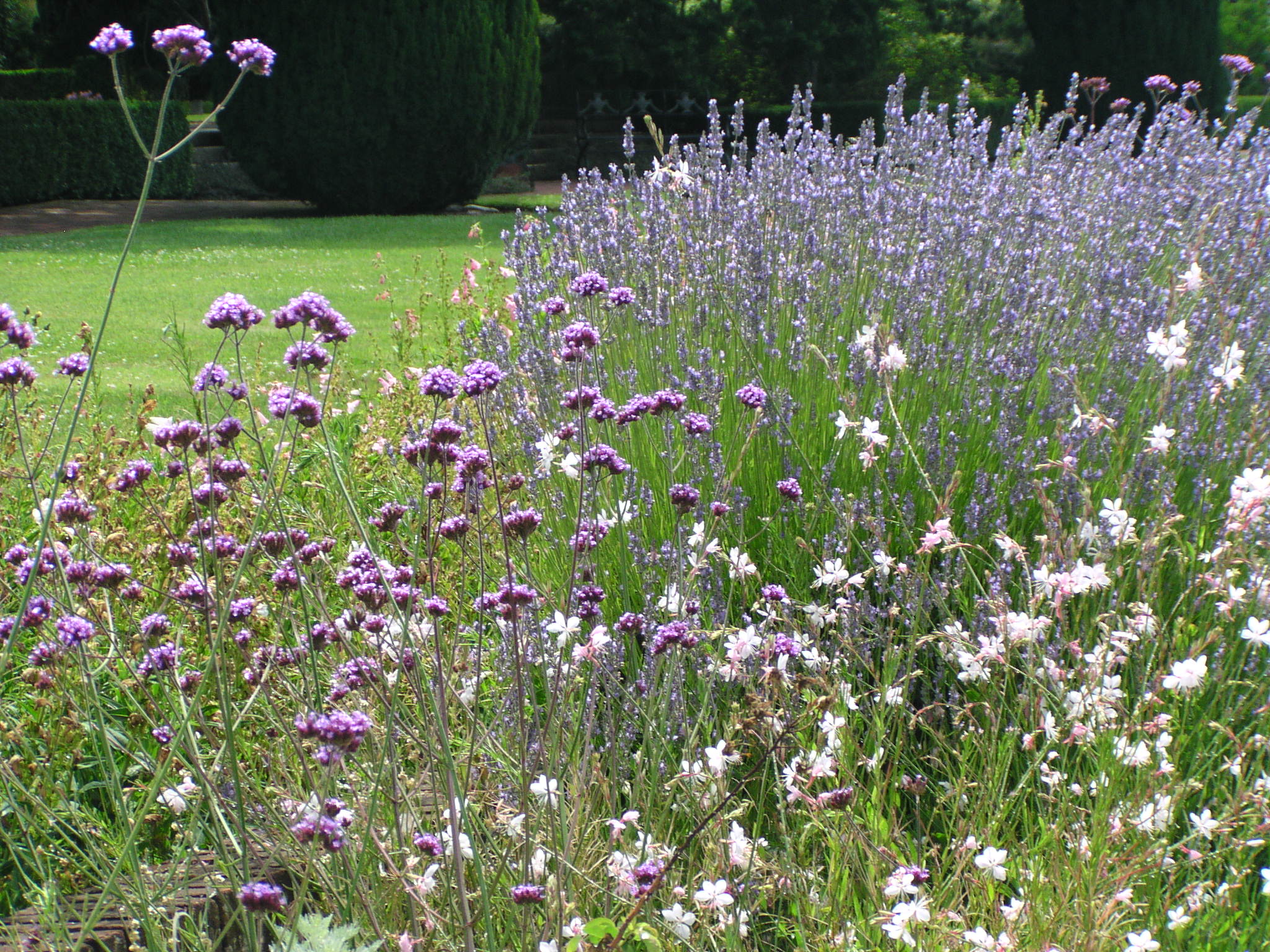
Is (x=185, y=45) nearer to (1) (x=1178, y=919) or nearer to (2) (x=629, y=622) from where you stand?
(2) (x=629, y=622)

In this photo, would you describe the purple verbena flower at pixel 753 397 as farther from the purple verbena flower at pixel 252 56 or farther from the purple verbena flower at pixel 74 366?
the purple verbena flower at pixel 74 366

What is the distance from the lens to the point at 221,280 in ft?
33.0

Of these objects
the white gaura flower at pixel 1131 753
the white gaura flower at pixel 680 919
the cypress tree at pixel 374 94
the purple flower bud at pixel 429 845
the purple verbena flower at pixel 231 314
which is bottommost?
the white gaura flower at pixel 680 919

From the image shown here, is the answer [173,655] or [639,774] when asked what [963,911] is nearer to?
[639,774]

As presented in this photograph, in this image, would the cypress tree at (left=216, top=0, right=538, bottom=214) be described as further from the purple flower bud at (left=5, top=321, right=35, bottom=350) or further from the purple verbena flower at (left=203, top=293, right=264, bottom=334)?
the purple verbena flower at (left=203, top=293, right=264, bottom=334)

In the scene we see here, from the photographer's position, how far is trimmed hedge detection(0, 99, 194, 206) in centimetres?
1598

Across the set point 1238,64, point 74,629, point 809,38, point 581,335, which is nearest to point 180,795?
point 74,629

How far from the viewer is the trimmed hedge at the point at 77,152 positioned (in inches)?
629

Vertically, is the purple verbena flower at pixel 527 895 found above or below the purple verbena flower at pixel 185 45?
below

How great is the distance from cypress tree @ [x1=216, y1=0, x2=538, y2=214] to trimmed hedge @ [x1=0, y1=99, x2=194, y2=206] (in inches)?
86.3

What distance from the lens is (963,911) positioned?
77.1 inches

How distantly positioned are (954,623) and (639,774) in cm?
70

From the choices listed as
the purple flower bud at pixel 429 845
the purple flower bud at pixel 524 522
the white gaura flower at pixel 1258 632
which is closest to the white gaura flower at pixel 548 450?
the purple flower bud at pixel 524 522

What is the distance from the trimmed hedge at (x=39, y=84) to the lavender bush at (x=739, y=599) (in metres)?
22.5
